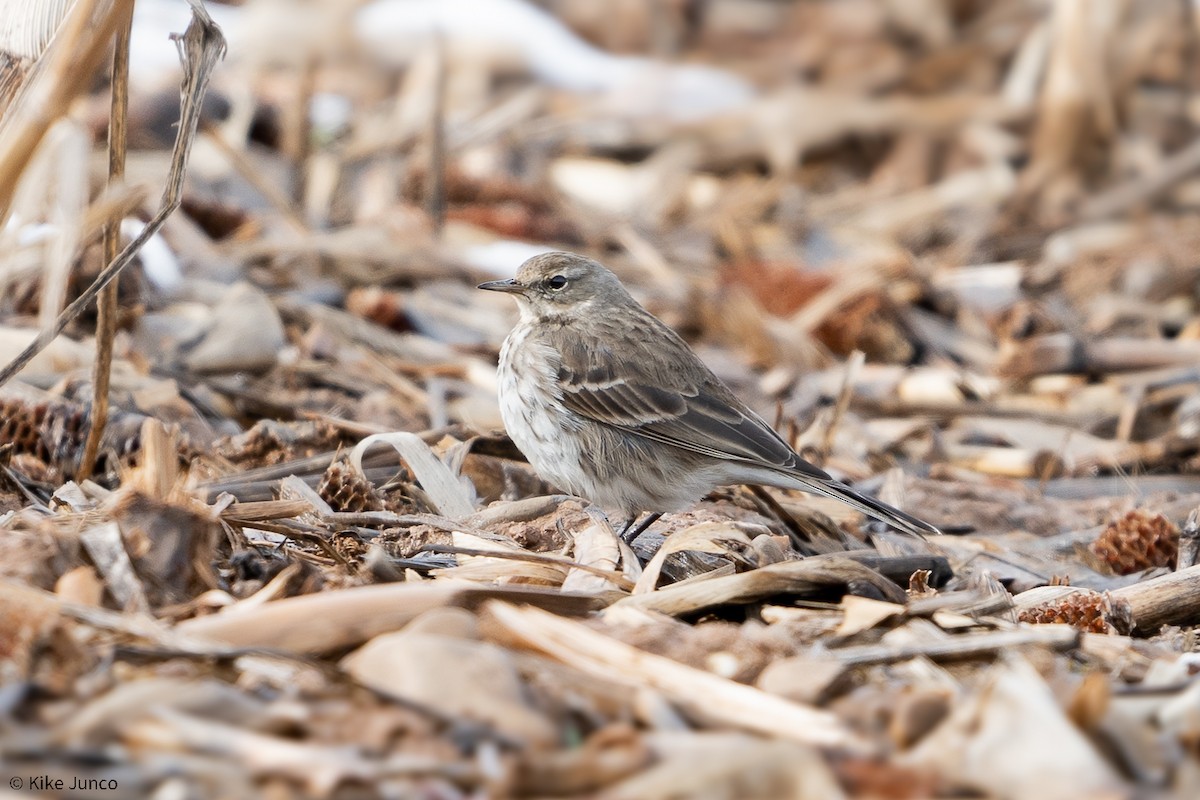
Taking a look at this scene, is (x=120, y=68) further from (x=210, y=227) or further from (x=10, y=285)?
(x=210, y=227)

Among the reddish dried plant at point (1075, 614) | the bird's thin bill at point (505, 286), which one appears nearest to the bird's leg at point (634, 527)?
the bird's thin bill at point (505, 286)

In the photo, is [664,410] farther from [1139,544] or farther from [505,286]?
[1139,544]

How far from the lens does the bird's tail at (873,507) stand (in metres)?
4.33

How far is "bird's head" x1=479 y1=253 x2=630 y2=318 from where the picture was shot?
5527mm

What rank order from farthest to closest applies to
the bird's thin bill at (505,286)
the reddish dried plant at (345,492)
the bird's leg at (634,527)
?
1. the bird's thin bill at (505,286)
2. the bird's leg at (634,527)
3. the reddish dried plant at (345,492)

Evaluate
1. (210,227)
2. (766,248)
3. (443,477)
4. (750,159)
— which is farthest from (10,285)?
(750,159)

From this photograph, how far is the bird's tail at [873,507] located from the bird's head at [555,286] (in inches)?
55.9

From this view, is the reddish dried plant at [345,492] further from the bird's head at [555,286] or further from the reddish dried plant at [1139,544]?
the reddish dried plant at [1139,544]

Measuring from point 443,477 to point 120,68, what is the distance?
1.53 meters

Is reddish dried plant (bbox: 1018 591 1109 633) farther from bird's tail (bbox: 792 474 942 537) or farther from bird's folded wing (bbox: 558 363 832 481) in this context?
bird's folded wing (bbox: 558 363 832 481)

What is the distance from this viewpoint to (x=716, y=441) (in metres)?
4.84

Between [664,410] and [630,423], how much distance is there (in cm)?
13

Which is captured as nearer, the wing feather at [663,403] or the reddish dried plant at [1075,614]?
the reddish dried plant at [1075,614]

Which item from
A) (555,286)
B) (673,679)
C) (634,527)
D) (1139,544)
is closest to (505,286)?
(555,286)
